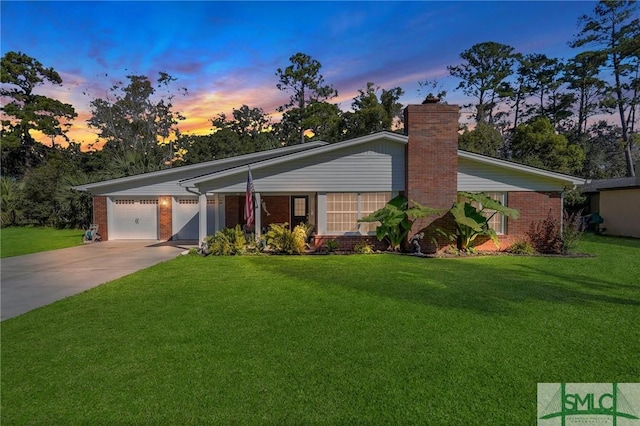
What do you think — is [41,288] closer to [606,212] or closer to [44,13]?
[44,13]

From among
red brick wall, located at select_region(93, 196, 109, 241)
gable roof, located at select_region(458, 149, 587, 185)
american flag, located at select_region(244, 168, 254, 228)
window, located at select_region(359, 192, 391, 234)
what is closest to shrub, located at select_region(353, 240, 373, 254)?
window, located at select_region(359, 192, 391, 234)

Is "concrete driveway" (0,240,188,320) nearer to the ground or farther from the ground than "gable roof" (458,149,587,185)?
nearer to the ground

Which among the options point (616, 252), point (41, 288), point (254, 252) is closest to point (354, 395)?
point (41, 288)

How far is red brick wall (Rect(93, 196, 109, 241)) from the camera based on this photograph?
1730cm

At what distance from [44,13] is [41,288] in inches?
288

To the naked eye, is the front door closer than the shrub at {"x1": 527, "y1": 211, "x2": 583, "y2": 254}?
No

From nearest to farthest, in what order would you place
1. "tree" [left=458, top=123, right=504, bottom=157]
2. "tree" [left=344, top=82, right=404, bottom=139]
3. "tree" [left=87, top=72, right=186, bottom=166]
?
1. "tree" [left=458, top=123, right=504, bottom=157]
2. "tree" [left=344, top=82, right=404, bottom=139]
3. "tree" [left=87, top=72, right=186, bottom=166]

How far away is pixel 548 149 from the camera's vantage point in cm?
2833

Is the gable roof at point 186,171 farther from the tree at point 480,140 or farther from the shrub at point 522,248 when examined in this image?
the tree at point 480,140

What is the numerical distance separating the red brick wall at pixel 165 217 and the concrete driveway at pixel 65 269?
2.02 meters

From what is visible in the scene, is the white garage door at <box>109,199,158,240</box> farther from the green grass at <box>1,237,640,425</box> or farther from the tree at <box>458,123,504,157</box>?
the tree at <box>458,123,504,157</box>

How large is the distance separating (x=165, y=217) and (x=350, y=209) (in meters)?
9.99

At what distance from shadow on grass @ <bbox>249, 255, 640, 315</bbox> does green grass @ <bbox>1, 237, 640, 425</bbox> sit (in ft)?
0.23

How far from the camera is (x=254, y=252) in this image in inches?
502
